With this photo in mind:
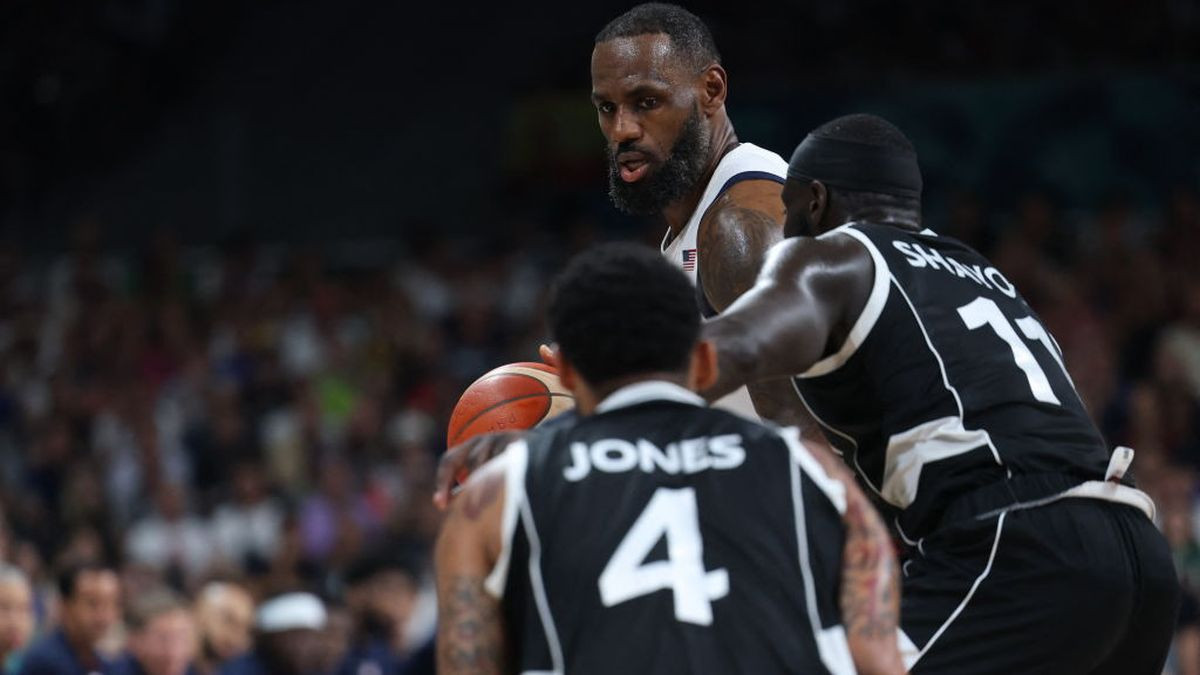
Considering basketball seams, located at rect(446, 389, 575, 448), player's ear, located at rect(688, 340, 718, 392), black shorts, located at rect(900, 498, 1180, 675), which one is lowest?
black shorts, located at rect(900, 498, 1180, 675)

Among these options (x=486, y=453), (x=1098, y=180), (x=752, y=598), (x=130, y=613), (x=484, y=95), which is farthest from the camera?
(x=484, y=95)

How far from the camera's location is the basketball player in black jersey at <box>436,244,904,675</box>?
309cm

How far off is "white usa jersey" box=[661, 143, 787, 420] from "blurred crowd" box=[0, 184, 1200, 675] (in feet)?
11.0

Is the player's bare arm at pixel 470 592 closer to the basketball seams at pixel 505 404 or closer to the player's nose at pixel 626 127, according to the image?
the basketball seams at pixel 505 404

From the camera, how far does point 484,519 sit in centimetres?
318

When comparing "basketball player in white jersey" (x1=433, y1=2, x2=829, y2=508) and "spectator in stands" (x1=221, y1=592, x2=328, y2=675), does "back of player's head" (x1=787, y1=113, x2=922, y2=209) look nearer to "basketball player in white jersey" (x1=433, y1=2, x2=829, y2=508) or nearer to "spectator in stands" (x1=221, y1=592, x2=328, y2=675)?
"basketball player in white jersey" (x1=433, y1=2, x2=829, y2=508)

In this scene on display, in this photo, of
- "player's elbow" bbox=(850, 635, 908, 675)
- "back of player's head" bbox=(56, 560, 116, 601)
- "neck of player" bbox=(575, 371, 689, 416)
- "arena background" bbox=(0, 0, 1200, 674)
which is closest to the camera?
"player's elbow" bbox=(850, 635, 908, 675)

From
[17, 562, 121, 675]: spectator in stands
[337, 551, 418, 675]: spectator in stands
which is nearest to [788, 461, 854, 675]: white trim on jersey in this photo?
[17, 562, 121, 675]: spectator in stands

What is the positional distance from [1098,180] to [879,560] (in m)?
9.27

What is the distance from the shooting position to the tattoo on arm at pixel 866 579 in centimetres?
320

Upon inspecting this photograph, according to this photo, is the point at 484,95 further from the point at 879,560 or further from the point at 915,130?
the point at 879,560

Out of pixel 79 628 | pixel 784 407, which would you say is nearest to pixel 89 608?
pixel 79 628

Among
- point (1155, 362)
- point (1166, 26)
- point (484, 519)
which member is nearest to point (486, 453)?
point (484, 519)

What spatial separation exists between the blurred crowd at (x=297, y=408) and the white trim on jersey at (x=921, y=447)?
172 inches
